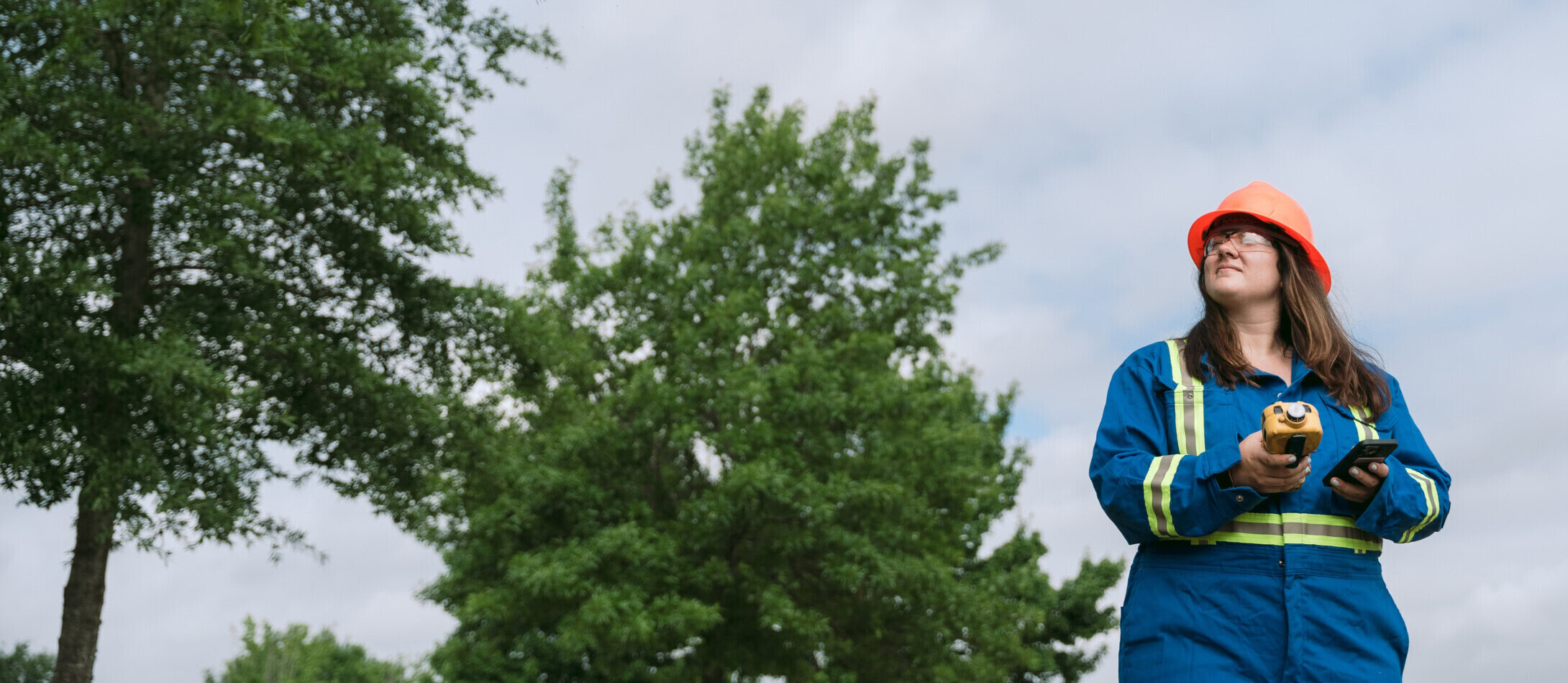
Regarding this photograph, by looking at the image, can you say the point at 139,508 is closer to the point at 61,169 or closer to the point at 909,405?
the point at 61,169

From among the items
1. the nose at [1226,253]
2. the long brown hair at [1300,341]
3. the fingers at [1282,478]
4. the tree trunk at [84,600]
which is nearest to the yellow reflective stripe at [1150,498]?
the fingers at [1282,478]

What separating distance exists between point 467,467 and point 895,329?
30.4 ft

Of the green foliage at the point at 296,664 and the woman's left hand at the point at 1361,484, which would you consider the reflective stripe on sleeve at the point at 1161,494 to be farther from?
the green foliage at the point at 296,664

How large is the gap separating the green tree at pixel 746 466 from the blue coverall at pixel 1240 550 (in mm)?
12838

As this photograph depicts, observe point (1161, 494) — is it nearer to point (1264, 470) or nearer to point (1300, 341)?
point (1264, 470)

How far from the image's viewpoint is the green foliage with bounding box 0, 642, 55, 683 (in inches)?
800

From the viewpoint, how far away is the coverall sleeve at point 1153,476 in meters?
2.66

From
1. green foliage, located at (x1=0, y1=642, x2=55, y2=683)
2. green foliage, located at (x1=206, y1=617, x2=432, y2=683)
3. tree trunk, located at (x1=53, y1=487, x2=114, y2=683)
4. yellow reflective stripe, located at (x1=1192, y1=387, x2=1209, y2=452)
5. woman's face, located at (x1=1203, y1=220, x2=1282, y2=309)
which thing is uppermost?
green foliage, located at (x1=206, y1=617, x2=432, y2=683)

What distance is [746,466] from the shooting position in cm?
Result: 1736

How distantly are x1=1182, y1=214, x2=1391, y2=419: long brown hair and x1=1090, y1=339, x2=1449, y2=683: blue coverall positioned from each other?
0.08m

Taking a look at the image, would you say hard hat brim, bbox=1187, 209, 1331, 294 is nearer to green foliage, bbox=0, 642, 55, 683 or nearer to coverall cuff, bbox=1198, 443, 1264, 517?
coverall cuff, bbox=1198, 443, 1264, 517

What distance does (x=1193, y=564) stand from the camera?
2787 millimetres

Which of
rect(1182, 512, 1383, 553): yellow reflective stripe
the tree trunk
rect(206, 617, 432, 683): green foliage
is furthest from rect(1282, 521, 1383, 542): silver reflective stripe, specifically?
rect(206, 617, 432, 683): green foliage

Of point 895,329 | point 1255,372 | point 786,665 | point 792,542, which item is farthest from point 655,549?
point 1255,372
